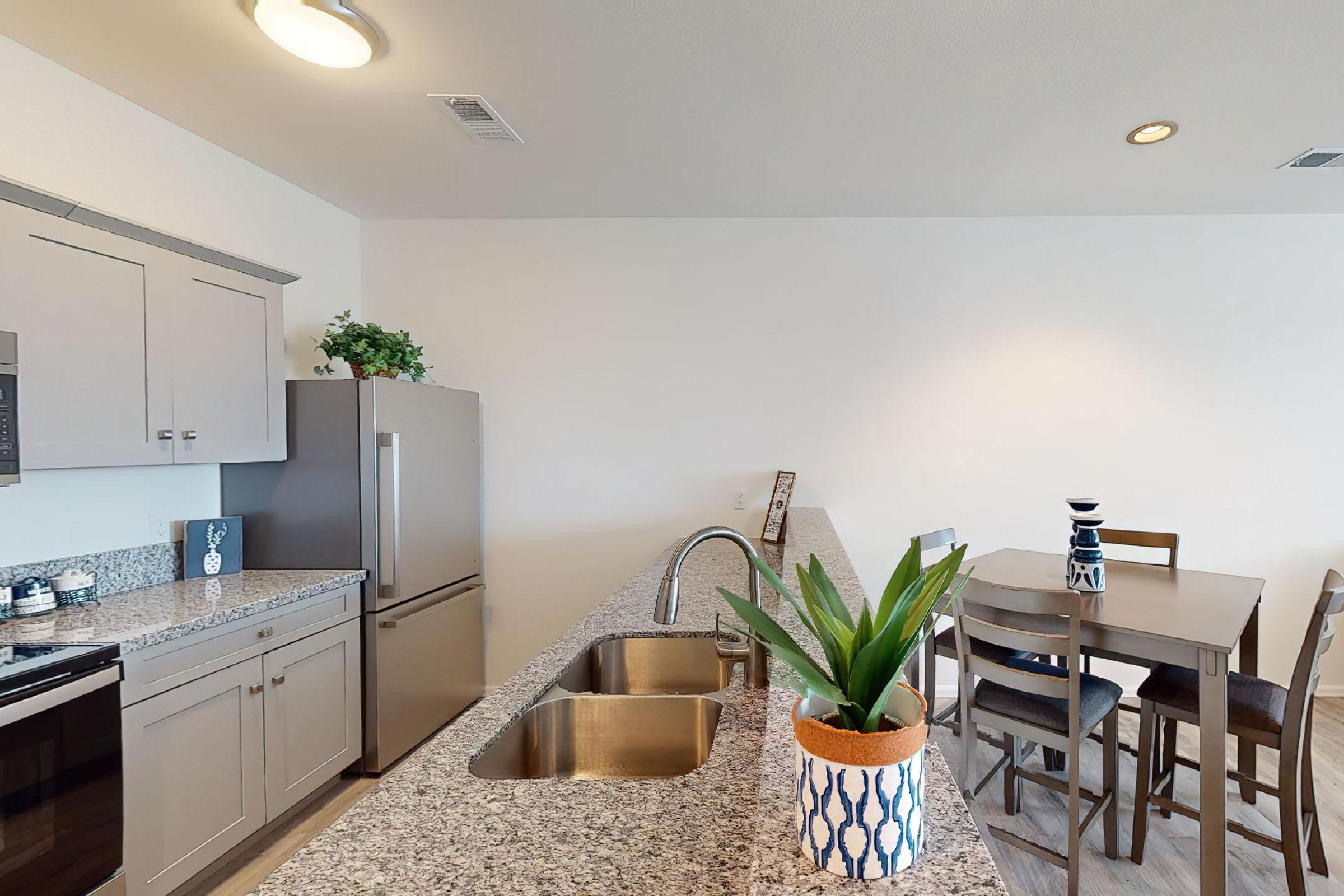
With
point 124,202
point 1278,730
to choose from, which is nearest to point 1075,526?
point 1278,730

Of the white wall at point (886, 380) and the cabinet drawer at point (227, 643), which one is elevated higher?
the white wall at point (886, 380)

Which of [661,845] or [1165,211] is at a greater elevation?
[1165,211]

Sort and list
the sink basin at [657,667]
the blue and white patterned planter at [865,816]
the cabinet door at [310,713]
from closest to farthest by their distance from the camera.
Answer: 1. the blue and white patterned planter at [865,816]
2. the sink basin at [657,667]
3. the cabinet door at [310,713]

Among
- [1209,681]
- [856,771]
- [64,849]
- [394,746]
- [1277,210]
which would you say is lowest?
[394,746]

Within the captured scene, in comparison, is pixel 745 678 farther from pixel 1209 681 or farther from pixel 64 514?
pixel 64 514

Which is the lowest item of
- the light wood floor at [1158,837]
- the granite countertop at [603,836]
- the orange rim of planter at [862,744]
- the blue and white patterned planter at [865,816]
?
the light wood floor at [1158,837]

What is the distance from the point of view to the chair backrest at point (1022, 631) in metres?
1.87

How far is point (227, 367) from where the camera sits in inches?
95.1

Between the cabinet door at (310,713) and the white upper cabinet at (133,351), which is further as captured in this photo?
the cabinet door at (310,713)

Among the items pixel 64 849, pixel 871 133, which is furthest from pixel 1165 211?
pixel 64 849

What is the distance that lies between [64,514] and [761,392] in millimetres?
2820


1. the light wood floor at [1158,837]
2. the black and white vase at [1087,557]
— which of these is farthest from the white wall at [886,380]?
the black and white vase at [1087,557]

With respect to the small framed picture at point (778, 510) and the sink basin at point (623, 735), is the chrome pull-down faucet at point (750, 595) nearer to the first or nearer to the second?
the sink basin at point (623, 735)

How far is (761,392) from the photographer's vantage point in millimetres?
3578
